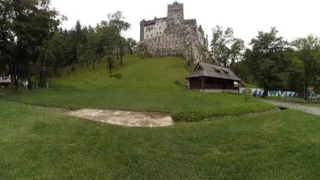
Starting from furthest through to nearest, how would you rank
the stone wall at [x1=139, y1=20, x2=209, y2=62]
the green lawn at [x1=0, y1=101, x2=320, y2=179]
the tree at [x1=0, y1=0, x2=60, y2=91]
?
the stone wall at [x1=139, y1=20, x2=209, y2=62], the tree at [x1=0, y1=0, x2=60, y2=91], the green lawn at [x1=0, y1=101, x2=320, y2=179]

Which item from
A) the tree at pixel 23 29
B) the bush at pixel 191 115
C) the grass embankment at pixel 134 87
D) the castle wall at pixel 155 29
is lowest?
the bush at pixel 191 115

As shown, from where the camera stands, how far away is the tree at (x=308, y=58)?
44.9 meters

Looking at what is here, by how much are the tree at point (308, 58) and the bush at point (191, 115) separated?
35864mm

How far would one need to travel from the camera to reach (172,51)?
86.2 m

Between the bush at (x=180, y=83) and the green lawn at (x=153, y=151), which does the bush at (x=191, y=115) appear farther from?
the bush at (x=180, y=83)

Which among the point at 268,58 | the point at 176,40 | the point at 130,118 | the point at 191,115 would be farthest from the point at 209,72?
the point at 176,40

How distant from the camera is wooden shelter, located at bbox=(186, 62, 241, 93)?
44.4 metres

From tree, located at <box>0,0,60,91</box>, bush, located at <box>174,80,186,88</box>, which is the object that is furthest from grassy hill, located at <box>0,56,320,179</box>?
bush, located at <box>174,80,186,88</box>

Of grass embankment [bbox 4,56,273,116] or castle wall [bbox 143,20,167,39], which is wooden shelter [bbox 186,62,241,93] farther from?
castle wall [bbox 143,20,167,39]

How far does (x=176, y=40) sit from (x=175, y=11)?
52.1 ft

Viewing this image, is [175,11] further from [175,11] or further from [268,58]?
[268,58]

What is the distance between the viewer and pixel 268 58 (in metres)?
47.0

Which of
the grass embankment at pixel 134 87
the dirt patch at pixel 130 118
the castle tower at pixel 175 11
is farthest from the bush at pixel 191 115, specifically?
the castle tower at pixel 175 11

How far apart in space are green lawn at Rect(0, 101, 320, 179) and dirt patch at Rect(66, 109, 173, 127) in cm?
173
